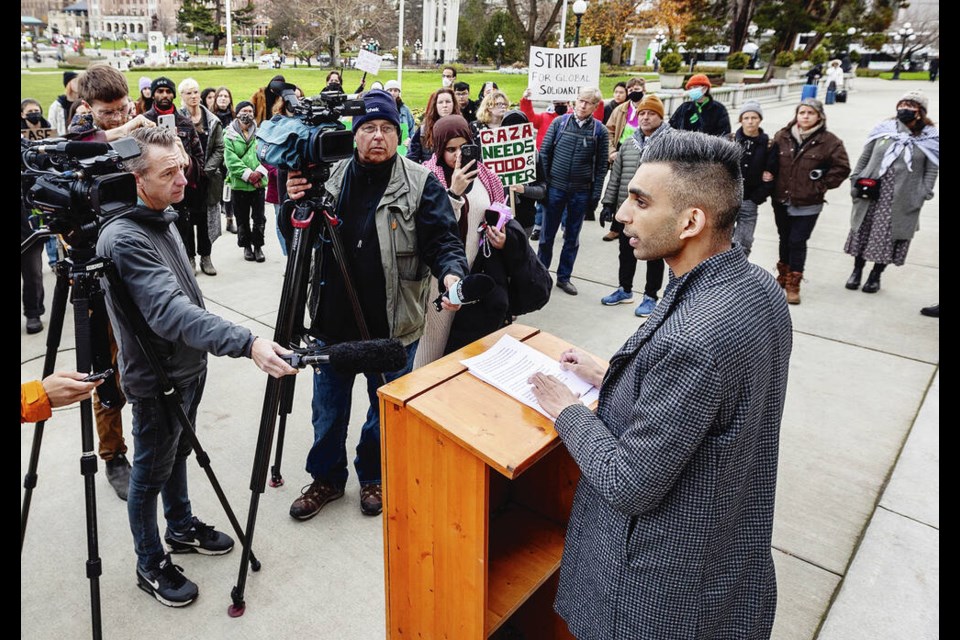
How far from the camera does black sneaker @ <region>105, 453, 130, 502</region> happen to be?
3.50 metres

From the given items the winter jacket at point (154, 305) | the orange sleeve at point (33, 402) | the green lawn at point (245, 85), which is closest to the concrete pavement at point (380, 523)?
the winter jacket at point (154, 305)

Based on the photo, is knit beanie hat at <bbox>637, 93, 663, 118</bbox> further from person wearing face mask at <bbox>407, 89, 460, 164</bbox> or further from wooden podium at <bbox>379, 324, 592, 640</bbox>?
→ wooden podium at <bbox>379, 324, 592, 640</bbox>

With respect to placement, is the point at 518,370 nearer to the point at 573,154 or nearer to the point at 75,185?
the point at 75,185

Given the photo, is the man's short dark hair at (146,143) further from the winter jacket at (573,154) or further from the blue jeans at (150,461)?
the winter jacket at (573,154)

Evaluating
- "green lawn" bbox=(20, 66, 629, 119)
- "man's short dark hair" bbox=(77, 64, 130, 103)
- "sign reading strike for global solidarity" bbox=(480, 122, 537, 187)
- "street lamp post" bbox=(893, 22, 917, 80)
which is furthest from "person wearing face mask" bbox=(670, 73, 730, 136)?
"street lamp post" bbox=(893, 22, 917, 80)

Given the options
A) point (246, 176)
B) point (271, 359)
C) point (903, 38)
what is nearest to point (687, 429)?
point (271, 359)

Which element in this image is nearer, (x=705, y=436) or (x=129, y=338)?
(x=705, y=436)

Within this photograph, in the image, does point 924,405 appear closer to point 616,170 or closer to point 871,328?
point 871,328

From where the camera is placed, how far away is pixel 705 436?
1.49 meters

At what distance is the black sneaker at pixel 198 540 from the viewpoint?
3.12m

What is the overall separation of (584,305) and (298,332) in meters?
4.15

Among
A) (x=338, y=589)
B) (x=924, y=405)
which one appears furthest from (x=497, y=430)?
(x=924, y=405)

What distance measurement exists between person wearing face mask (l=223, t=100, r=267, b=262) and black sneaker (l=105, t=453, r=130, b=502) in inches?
150
